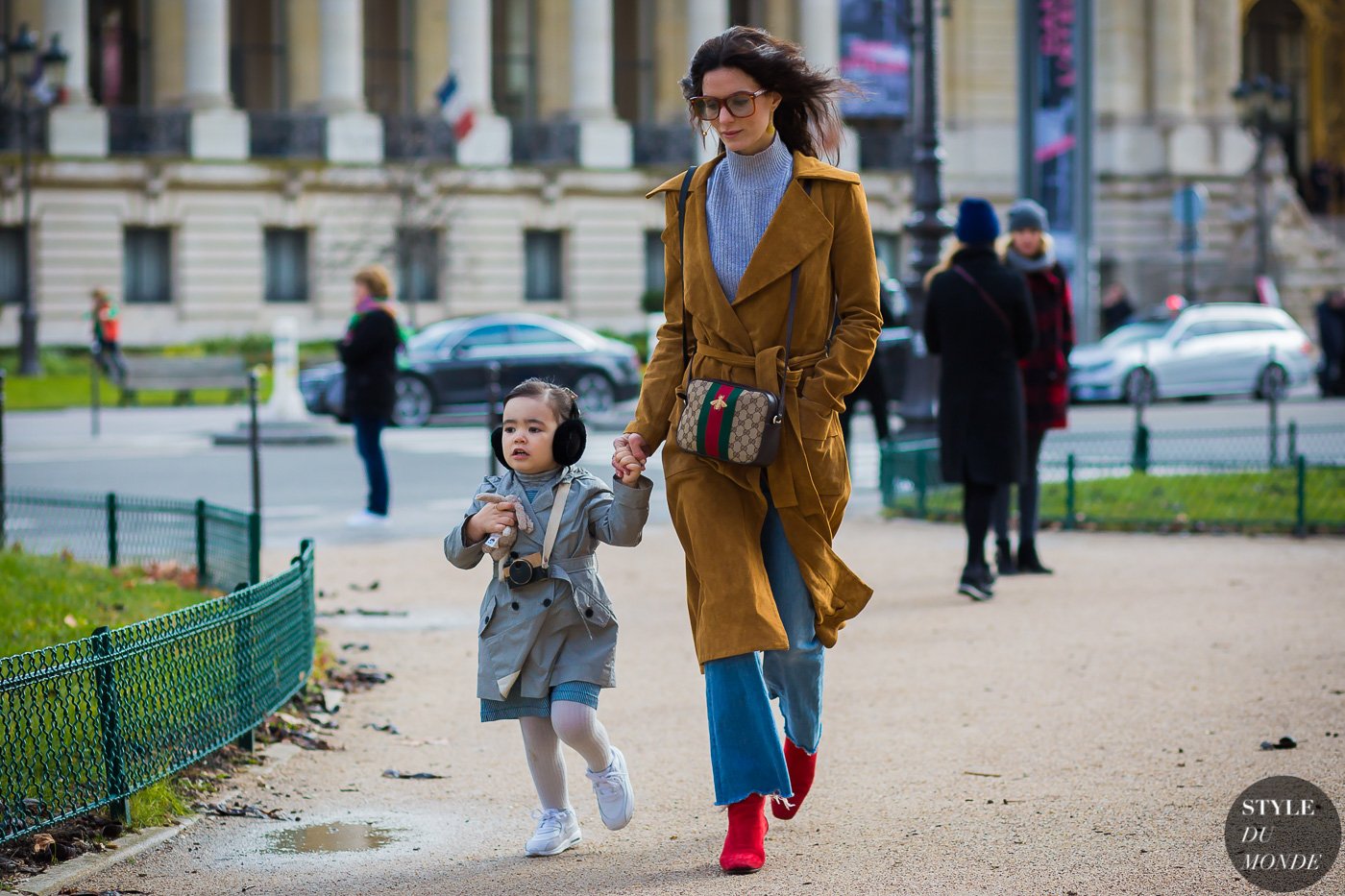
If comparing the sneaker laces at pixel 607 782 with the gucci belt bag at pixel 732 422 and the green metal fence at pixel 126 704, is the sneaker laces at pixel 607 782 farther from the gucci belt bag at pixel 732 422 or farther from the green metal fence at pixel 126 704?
the green metal fence at pixel 126 704

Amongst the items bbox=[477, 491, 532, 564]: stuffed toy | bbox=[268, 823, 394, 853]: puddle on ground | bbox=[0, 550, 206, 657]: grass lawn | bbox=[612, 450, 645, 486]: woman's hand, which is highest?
bbox=[612, 450, 645, 486]: woman's hand

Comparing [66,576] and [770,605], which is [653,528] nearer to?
[66,576]

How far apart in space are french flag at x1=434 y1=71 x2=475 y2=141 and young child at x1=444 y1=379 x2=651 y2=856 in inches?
1591

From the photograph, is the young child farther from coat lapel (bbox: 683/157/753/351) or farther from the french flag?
the french flag

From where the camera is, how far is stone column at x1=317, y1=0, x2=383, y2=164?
157 feet

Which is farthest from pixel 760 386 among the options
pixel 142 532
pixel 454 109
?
pixel 454 109

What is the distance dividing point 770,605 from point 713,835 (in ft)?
2.60

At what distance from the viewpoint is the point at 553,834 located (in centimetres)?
550

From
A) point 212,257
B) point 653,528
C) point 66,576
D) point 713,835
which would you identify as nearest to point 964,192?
point 212,257

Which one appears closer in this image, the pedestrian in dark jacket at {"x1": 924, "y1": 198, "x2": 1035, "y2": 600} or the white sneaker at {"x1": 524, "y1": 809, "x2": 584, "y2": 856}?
the white sneaker at {"x1": 524, "y1": 809, "x2": 584, "y2": 856}

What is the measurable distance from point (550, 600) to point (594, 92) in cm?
4650

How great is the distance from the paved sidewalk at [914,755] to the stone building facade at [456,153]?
35.3 meters

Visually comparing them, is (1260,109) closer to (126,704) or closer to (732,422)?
(732,422)

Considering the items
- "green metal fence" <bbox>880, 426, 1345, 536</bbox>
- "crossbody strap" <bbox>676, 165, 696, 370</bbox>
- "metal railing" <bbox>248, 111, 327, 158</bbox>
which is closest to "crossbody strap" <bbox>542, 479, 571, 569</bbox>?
"crossbody strap" <bbox>676, 165, 696, 370</bbox>
